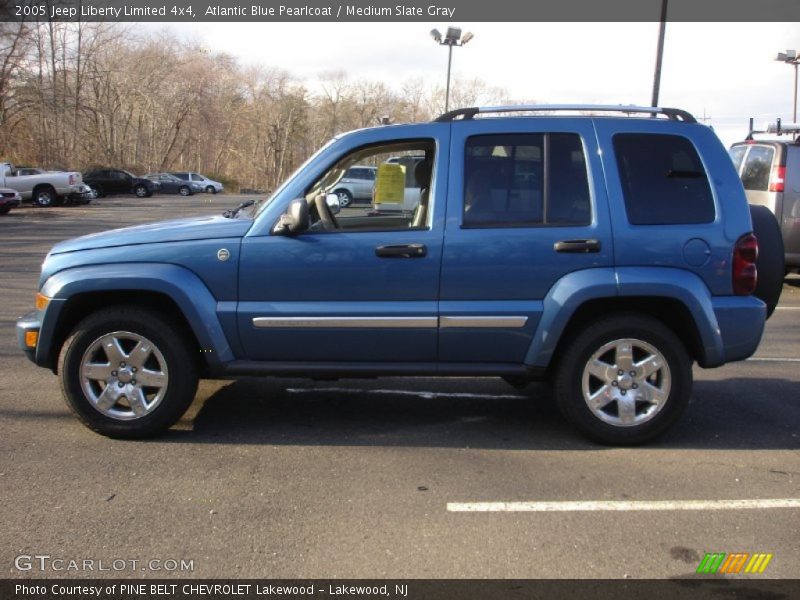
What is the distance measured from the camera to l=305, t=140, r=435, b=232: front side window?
4.55 m

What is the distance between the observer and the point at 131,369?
176 inches

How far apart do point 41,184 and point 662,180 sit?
1157 inches

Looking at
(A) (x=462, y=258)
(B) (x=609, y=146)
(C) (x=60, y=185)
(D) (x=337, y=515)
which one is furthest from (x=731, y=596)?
(C) (x=60, y=185)

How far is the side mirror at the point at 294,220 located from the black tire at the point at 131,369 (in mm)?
923

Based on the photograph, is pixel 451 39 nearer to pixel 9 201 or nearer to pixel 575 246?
pixel 9 201

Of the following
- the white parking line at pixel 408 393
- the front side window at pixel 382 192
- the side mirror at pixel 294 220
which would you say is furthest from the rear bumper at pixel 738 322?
the side mirror at pixel 294 220

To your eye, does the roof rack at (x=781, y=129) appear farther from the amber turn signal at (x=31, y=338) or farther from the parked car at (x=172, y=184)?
the parked car at (x=172, y=184)

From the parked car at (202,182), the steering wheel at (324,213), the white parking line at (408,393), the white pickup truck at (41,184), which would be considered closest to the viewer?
the steering wheel at (324,213)

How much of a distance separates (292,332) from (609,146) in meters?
2.28

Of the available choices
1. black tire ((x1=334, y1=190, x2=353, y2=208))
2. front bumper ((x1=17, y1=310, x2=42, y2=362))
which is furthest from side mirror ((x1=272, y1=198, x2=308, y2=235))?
front bumper ((x1=17, y1=310, x2=42, y2=362))

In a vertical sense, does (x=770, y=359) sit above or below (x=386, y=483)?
above

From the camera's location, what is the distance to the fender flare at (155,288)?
4344mm

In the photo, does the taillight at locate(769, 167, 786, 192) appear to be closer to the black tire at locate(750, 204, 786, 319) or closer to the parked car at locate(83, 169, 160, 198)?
the black tire at locate(750, 204, 786, 319)

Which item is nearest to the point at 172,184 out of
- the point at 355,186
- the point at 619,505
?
the point at 355,186
